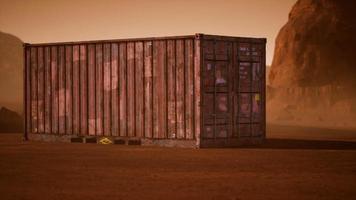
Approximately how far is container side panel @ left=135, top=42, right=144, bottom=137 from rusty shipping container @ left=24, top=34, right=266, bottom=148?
32mm

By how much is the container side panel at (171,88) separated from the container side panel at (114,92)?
209cm

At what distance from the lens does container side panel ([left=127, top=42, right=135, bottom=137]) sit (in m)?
22.8

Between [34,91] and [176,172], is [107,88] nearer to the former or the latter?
[34,91]

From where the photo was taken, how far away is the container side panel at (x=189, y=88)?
846 inches

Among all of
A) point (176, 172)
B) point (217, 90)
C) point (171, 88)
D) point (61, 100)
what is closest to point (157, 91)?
point (171, 88)

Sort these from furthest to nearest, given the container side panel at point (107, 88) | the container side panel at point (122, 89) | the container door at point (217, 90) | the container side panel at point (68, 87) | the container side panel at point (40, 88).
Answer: the container side panel at point (40, 88), the container side panel at point (68, 87), the container side panel at point (107, 88), the container side panel at point (122, 89), the container door at point (217, 90)

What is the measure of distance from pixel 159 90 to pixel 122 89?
1.50m

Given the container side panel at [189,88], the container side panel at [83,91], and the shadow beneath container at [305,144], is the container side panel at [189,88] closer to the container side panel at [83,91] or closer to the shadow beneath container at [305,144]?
the shadow beneath container at [305,144]

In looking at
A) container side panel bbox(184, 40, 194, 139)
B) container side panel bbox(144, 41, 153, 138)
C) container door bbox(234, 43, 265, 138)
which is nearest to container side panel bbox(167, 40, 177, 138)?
container side panel bbox(184, 40, 194, 139)

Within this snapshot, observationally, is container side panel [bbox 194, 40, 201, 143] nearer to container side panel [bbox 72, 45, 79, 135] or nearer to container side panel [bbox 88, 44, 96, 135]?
container side panel [bbox 88, 44, 96, 135]

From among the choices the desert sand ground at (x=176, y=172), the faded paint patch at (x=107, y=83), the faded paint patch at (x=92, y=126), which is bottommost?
the desert sand ground at (x=176, y=172)

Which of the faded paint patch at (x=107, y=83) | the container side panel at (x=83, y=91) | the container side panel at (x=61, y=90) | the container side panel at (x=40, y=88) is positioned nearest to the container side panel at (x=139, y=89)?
the faded paint patch at (x=107, y=83)

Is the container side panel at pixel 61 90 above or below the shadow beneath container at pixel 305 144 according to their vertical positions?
above

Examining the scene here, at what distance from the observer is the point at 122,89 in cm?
2309
